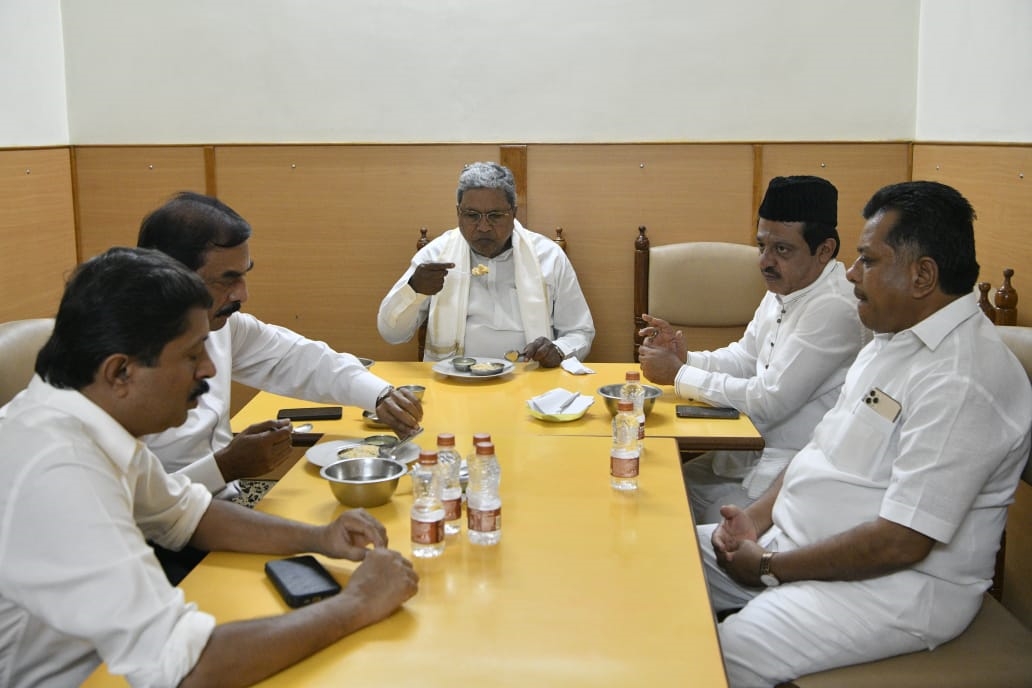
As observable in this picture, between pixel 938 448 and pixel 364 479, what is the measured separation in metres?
1.20

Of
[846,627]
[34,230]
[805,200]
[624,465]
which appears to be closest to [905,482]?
[846,627]

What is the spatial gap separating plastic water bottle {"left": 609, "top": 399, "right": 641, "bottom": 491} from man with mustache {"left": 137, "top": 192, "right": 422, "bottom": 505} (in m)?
0.63

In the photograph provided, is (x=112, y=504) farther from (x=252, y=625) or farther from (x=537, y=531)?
(x=537, y=531)

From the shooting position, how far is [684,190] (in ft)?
15.1

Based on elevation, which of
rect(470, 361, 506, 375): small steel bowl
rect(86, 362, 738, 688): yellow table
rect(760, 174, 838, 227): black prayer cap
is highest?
rect(760, 174, 838, 227): black prayer cap

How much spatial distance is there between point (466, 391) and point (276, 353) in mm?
603

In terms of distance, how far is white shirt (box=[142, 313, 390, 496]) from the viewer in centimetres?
260

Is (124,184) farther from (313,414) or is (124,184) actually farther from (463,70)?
(313,414)

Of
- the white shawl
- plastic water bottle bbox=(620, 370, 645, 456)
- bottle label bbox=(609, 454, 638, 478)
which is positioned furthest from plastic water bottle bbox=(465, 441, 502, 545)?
the white shawl

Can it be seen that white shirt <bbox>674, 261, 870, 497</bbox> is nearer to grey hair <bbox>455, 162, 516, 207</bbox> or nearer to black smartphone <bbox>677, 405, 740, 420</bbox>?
black smartphone <bbox>677, 405, 740, 420</bbox>

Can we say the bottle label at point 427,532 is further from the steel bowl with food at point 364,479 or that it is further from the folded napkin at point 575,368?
the folded napkin at point 575,368

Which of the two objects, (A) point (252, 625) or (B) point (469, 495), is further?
(B) point (469, 495)

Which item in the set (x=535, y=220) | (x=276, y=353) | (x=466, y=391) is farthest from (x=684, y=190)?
(x=276, y=353)

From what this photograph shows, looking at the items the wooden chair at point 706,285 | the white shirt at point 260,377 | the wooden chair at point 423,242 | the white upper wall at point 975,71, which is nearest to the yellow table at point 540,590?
the white shirt at point 260,377
